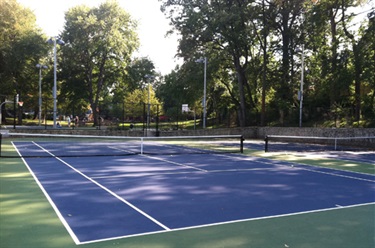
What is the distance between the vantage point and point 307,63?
33062mm

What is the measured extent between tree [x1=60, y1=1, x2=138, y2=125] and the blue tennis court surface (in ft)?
111

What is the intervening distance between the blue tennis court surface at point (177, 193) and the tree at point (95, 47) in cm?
3377

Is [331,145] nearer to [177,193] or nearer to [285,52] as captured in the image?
[285,52]

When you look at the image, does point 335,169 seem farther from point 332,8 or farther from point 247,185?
point 332,8

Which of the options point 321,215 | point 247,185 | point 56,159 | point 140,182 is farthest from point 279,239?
point 56,159

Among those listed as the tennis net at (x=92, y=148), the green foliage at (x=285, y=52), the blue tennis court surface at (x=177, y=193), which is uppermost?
the green foliage at (x=285, y=52)

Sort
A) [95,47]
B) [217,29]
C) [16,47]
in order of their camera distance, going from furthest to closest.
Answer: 1. [95,47]
2. [16,47]
3. [217,29]

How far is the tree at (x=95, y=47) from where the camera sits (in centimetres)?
4447

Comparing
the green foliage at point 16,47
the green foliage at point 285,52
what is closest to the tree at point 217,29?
the green foliage at point 285,52

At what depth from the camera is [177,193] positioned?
7.96 metres

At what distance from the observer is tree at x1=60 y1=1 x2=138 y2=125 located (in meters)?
44.5

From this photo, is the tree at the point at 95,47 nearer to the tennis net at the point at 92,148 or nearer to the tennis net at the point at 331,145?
the tennis net at the point at 92,148

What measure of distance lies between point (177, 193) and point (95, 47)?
39868 mm

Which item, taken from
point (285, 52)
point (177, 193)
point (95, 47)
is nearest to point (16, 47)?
point (95, 47)
